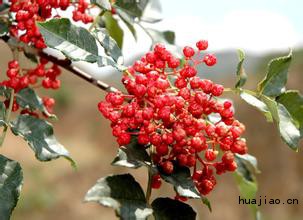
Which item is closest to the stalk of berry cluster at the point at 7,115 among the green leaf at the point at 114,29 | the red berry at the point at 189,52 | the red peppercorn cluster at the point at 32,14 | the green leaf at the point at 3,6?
the red peppercorn cluster at the point at 32,14

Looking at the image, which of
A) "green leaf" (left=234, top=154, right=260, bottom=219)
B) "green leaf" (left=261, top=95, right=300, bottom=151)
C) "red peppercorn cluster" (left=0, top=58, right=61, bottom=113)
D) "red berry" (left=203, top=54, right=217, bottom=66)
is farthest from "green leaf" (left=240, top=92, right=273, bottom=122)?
"red peppercorn cluster" (left=0, top=58, right=61, bottom=113)

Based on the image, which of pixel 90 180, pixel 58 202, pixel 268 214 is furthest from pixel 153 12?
pixel 90 180

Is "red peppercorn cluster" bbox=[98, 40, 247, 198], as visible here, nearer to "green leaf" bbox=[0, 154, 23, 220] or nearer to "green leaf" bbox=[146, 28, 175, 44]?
"green leaf" bbox=[0, 154, 23, 220]

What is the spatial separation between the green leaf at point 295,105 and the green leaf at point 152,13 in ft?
1.85

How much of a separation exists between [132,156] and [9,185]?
0.25m

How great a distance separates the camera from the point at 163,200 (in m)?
1.03

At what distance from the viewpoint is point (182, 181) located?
3.44 feet

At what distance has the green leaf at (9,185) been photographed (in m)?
1.02

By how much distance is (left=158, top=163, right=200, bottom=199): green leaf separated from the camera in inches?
39.6

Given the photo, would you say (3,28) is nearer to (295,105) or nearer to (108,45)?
(108,45)

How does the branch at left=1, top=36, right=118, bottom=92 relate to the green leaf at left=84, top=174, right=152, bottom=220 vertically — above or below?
below

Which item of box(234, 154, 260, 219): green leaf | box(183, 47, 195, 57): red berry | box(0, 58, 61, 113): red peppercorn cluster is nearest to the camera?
box(183, 47, 195, 57): red berry

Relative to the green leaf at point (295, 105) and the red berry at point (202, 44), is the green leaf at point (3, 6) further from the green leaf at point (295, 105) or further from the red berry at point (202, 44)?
the green leaf at point (295, 105)

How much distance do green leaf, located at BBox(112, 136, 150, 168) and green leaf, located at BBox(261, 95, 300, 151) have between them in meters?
0.28
